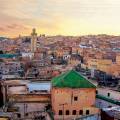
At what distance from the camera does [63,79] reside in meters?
16.7

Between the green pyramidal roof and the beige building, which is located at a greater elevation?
the green pyramidal roof

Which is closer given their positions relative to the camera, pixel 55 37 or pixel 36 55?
pixel 36 55

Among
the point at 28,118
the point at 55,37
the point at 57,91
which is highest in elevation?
the point at 55,37

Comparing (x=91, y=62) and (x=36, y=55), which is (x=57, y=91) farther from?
(x=36, y=55)

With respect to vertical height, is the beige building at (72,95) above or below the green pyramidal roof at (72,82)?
below

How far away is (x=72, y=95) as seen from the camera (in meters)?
16.6

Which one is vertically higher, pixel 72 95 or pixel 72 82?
pixel 72 82

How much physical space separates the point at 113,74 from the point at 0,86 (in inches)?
573

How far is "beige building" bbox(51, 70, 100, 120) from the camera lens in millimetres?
16562

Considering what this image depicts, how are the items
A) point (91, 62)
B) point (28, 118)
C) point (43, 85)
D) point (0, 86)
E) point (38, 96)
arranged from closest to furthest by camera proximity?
point (28, 118)
point (38, 96)
point (0, 86)
point (43, 85)
point (91, 62)

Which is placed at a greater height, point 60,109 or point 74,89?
point 74,89

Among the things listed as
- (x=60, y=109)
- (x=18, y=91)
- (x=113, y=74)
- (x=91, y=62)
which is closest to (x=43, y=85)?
(x=18, y=91)

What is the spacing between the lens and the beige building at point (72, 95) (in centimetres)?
1656

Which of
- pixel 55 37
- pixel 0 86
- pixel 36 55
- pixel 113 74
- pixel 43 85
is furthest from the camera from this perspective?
pixel 55 37
